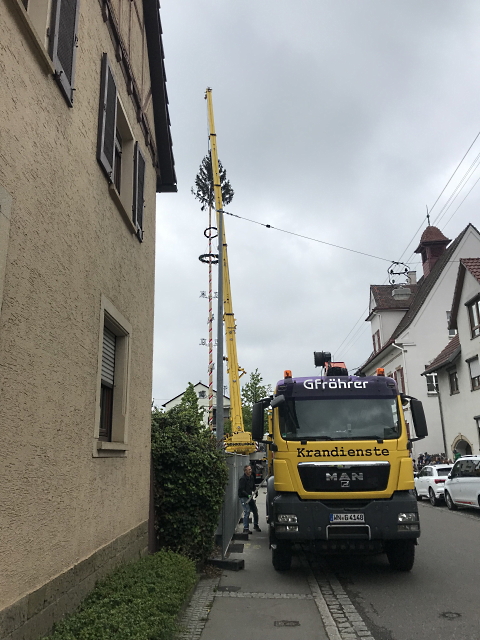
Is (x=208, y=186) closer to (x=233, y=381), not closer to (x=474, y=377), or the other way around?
(x=233, y=381)

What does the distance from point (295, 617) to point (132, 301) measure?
14.2 feet

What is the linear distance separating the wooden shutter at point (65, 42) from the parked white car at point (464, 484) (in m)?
16.1

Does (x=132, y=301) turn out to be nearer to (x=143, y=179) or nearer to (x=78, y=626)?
(x=143, y=179)

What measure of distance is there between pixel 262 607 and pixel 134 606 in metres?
2.47

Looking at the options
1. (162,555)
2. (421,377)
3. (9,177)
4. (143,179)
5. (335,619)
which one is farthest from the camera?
(421,377)

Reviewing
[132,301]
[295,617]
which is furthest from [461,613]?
[132,301]

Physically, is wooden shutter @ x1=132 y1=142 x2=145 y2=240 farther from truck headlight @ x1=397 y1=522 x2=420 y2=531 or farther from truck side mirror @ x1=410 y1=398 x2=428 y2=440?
truck headlight @ x1=397 y1=522 x2=420 y2=531

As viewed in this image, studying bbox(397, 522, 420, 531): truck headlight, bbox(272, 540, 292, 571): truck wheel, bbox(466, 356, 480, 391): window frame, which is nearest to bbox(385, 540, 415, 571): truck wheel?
bbox(397, 522, 420, 531): truck headlight

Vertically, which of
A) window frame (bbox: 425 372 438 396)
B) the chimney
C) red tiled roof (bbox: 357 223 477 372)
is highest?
the chimney

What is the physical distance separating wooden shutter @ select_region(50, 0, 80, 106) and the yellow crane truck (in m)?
5.72

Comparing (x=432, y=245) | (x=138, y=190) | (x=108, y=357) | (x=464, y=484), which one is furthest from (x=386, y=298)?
(x=108, y=357)

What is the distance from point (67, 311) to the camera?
4.95m

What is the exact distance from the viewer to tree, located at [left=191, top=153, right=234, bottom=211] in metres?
25.7

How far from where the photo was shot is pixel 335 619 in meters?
6.53
